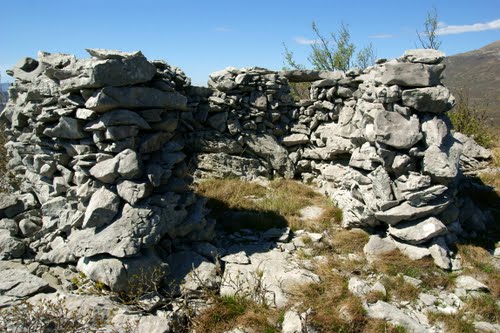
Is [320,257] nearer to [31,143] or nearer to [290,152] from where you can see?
[290,152]

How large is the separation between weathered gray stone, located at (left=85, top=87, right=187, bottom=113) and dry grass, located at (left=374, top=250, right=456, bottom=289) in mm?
4378

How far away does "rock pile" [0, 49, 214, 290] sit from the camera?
215 inches

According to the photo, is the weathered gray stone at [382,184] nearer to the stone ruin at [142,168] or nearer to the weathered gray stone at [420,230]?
the stone ruin at [142,168]

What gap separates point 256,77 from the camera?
396 inches

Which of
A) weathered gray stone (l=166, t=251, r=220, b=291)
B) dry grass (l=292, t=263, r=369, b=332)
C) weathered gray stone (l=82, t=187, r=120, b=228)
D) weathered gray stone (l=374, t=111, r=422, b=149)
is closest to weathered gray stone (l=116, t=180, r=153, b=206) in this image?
weathered gray stone (l=82, t=187, r=120, b=228)

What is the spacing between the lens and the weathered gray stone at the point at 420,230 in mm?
6199

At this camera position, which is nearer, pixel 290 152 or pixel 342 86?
pixel 342 86

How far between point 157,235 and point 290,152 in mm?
5849

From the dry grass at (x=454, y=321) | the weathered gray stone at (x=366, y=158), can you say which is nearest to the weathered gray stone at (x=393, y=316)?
the dry grass at (x=454, y=321)

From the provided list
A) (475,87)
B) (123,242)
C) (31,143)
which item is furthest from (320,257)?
(475,87)

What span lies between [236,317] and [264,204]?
3482 mm

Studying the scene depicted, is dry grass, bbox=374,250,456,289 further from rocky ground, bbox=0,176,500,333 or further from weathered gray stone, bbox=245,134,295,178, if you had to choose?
weathered gray stone, bbox=245,134,295,178

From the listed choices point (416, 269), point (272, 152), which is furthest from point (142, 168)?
point (272, 152)

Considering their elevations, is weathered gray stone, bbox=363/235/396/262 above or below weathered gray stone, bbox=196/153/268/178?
below
